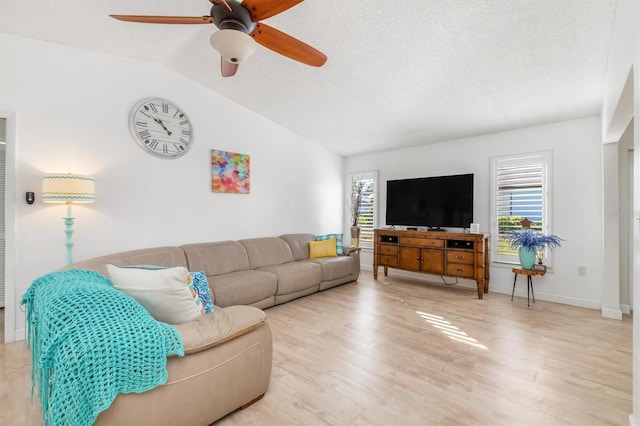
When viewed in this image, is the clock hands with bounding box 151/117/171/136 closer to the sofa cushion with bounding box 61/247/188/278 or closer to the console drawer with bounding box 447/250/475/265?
the sofa cushion with bounding box 61/247/188/278

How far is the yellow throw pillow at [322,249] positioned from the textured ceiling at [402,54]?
6.78 feet

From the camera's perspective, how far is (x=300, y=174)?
541cm

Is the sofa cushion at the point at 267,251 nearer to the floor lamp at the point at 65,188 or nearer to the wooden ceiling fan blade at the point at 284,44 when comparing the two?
the floor lamp at the point at 65,188

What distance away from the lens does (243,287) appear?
11.0ft

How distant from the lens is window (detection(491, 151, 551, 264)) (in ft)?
13.1

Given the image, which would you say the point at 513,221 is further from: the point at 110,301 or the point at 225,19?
the point at 110,301

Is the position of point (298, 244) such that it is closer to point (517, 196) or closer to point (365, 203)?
point (365, 203)

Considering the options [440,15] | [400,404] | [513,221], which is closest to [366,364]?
[400,404]

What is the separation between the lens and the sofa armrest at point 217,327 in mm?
1520

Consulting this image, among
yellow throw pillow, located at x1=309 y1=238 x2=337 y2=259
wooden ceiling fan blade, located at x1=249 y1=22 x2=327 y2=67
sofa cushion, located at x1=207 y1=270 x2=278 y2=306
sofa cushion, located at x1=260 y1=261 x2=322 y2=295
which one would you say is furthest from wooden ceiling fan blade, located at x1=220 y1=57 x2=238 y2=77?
yellow throw pillow, located at x1=309 y1=238 x2=337 y2=259

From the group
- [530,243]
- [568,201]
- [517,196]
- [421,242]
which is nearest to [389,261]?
[421,242]

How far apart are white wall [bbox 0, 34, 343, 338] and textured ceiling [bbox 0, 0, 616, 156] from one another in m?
0.23

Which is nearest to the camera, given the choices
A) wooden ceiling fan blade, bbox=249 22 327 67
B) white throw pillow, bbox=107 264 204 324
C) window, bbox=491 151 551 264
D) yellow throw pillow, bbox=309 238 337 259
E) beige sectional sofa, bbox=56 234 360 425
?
beige sectional sofa, bbox=56 234 360 425

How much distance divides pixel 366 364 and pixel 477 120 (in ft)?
11.4
